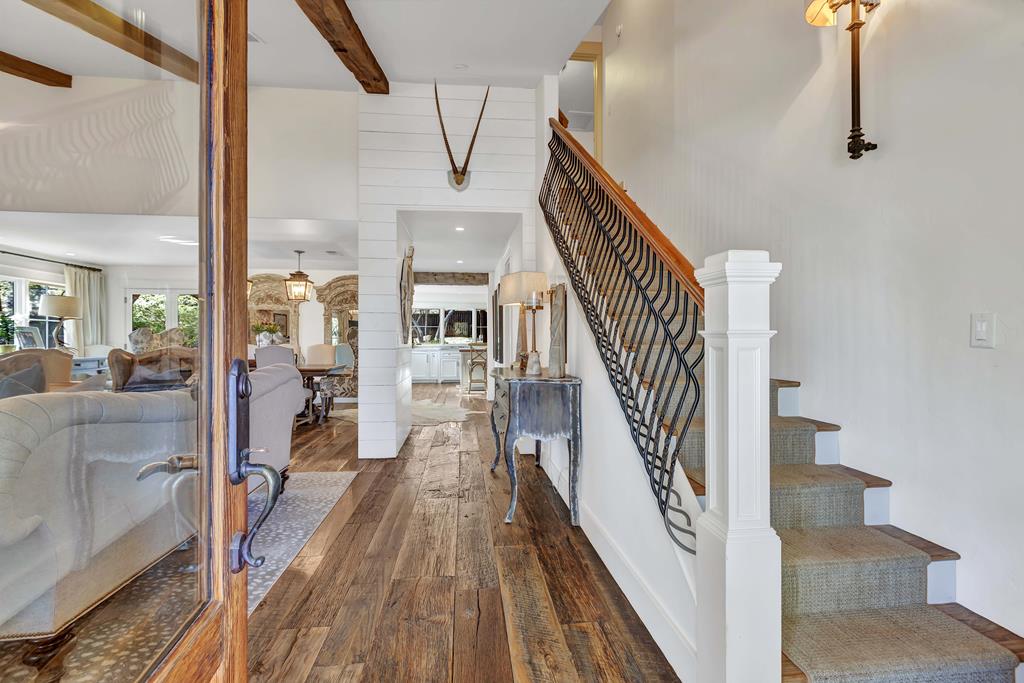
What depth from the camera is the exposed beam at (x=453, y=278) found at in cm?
1035

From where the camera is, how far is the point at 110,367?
0.59 meters

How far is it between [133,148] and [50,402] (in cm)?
31

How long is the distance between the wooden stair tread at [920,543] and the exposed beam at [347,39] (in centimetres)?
404

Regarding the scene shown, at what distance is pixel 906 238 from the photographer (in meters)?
2.05

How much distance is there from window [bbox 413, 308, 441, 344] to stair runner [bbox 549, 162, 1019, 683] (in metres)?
10.4

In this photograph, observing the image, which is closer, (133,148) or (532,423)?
(133,148)

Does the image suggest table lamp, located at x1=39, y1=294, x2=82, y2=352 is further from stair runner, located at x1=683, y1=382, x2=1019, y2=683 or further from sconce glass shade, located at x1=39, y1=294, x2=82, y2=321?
stair runner, located at x1=683, y1=382, x2=1019, y2=683

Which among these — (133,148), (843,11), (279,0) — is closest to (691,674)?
(133,148)

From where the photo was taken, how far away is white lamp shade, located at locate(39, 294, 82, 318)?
0.47m

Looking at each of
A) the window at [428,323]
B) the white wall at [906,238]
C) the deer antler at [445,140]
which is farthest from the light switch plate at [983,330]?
the window at [428,323]

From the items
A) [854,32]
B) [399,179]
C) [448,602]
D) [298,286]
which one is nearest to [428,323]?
[298,286]

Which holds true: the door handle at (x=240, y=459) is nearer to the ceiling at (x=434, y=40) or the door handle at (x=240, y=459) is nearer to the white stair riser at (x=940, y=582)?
the white stair riser at (x=940, y=582)

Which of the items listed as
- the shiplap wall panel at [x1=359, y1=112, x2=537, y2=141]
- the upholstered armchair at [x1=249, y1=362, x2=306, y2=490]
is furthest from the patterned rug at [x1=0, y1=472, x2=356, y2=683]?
the shiplap wall panel at [x1=359, y1=112, x2=537, y2=141]

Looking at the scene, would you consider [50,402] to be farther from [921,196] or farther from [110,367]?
[921,196]
